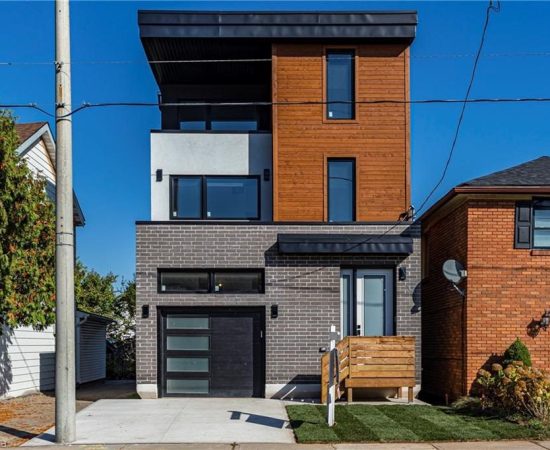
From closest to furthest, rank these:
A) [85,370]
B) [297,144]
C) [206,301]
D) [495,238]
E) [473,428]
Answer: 1. [473,428]
2. [495,238]
3. [206,301]
4. [297,144]
5. [85,370]

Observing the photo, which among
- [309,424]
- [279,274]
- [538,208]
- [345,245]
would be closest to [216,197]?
[279,274]

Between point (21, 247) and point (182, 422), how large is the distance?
165 inches

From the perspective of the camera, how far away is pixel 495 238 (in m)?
12.1

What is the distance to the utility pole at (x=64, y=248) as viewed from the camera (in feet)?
28.7

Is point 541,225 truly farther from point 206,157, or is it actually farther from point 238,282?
point 206,157

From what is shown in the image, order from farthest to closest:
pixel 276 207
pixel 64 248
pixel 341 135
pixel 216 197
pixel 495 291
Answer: pixel 216 197, pixel 341 135, pixel 276 207, pixel 495 291, pixel 64 248

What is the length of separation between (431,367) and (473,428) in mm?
4815

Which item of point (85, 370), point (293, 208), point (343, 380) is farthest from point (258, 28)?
point (85, 370)

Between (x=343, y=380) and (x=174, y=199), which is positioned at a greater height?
(x=174, y=199)

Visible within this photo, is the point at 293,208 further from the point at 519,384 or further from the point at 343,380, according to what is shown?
the point at 519,384

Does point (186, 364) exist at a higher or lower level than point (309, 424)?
higher

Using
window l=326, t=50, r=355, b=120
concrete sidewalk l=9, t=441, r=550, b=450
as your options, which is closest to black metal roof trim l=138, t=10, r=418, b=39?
window l=326, t=50, r=355, b=120

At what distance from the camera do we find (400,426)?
384 inches

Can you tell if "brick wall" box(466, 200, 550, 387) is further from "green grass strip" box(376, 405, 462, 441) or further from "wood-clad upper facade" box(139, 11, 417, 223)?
"wood-clad upper facade" box(139, 11, 417, 223)
